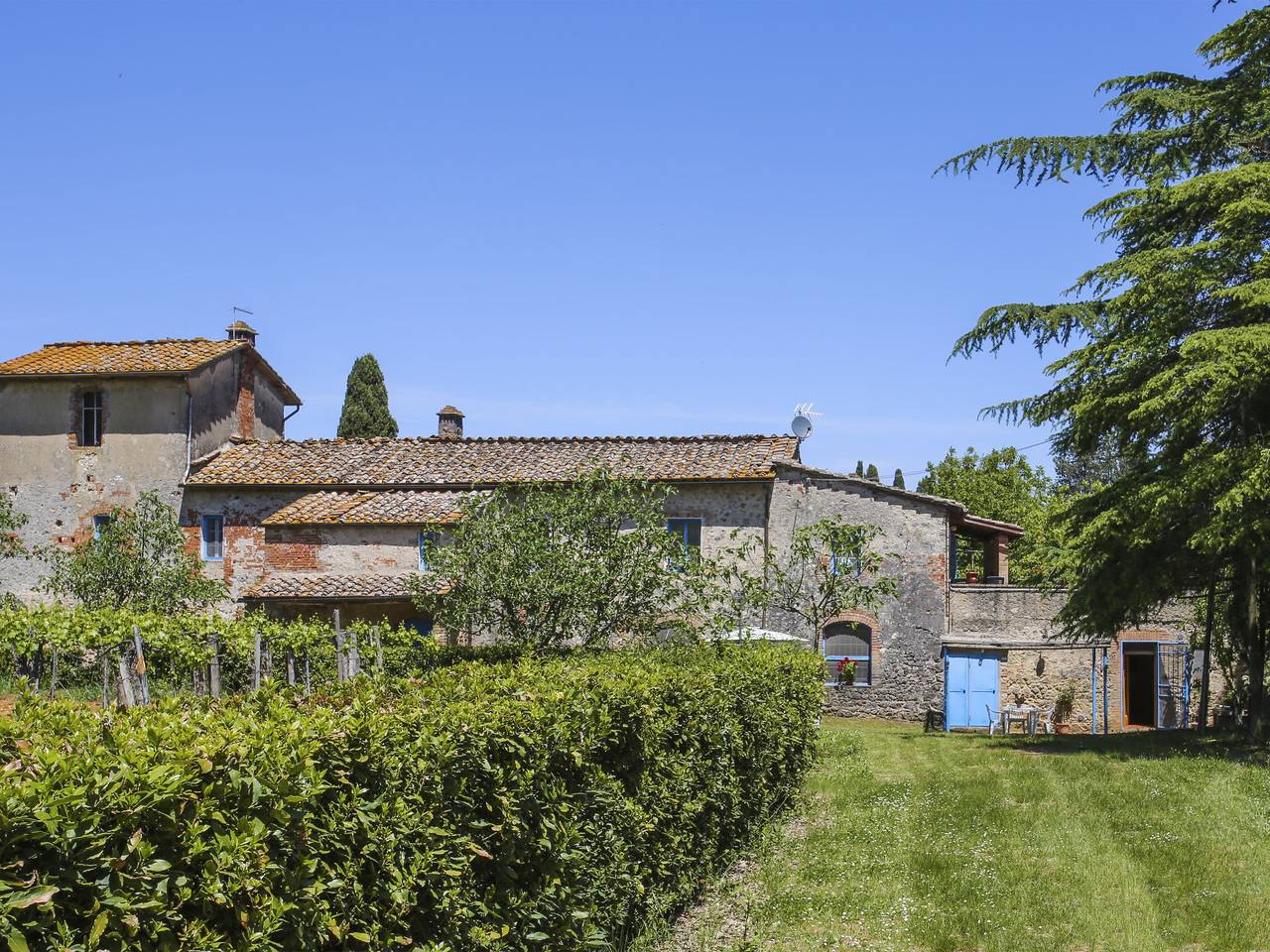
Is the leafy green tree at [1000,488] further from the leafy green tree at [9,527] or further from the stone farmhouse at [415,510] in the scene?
Answer: the leafy green tree at [9,527]

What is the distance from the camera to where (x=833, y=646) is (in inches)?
1038

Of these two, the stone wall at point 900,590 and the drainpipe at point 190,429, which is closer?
the stone wall at point 900,590

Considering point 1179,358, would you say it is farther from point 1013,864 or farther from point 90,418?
point 90,418

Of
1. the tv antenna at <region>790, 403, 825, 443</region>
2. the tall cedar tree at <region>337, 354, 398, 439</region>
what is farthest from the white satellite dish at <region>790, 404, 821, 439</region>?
the tall cedar tree at <region>337, 354, 398, 439</region>

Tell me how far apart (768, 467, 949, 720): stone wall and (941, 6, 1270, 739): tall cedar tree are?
6.14 meters

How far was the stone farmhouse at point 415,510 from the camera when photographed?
25672 mm

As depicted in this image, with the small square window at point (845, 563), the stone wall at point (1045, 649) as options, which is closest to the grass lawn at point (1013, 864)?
the small square window at point (845, 563)

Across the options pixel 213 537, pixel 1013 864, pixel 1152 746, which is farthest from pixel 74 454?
pixel 1013 864

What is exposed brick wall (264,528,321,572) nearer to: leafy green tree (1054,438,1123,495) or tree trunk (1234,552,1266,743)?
tree trunk (1234,552,1266,743)

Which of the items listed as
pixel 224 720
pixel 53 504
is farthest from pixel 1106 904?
pixel 53 504

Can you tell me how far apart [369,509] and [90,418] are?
27.8ft

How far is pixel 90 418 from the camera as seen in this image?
28734 millimetres

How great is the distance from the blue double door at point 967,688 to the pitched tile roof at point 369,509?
11.8 meters

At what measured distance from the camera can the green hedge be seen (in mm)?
3438
